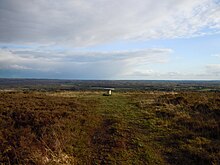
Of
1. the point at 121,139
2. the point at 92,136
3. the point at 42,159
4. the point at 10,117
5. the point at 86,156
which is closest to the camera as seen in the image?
the point at 42,159

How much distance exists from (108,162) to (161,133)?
4518 millimetres

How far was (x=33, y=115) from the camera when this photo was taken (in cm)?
1527

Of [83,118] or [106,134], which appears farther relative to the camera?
[83,118]

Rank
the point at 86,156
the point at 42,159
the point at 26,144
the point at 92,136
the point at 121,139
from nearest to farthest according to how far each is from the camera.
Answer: the point at 42,159 → the point at 86,156 → the point at 26,144 → the point at 121,139 → the point at 92,136

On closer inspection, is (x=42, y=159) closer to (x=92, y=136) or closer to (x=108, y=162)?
(x=108, y=162)

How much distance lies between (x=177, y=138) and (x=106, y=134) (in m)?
3.44

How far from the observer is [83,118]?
15.6m

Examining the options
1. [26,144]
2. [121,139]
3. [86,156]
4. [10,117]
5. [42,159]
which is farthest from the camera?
[10,117]

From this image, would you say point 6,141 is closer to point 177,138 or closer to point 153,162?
point 153,162

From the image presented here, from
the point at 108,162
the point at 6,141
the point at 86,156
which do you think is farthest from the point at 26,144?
the point at 108,162

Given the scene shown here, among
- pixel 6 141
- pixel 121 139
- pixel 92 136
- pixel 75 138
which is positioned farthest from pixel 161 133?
pixel 6 141

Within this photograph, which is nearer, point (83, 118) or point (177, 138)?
point (177, 138)

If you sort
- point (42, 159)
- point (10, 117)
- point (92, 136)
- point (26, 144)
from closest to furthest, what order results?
point (42, 159) → point (26, 144) → point (92, 136) → point (10, 117)

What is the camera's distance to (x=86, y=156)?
898 cm
